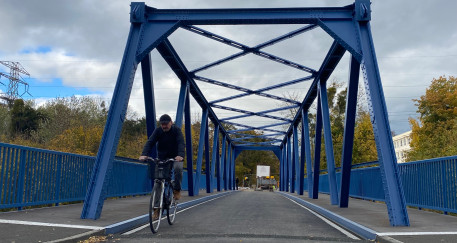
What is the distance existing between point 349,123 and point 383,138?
9.70 feet

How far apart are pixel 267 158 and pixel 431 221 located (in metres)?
76.0

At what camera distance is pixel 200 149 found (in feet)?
70.5

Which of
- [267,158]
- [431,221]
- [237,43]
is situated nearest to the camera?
[431,221]

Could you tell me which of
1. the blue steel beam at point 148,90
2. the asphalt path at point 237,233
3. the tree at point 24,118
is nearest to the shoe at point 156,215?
the asphalt path at point 237,233

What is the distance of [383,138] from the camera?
8.08m

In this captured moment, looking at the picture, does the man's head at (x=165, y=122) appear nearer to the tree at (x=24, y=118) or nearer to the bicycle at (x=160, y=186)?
the bicycle at (x=160, y=186)

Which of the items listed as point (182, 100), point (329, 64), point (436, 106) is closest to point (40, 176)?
point (182, 100)

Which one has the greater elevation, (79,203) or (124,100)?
(124,100)

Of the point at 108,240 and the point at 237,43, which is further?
the point at 237,43

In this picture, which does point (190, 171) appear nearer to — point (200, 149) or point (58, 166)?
point (200, 149)

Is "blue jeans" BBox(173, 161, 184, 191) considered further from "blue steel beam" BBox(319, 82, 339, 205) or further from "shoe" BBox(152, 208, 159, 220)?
"blue steel beam" BBox(319, 82, 339, 205)

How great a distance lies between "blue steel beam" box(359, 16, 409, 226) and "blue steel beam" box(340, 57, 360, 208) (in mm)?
1611

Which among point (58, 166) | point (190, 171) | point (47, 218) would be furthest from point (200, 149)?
point (47, 218)

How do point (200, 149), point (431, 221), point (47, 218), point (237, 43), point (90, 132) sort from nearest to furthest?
point (47, 218) → point (431, 221) → point (237, 43) → point (200, 149) → point (90, 132)
